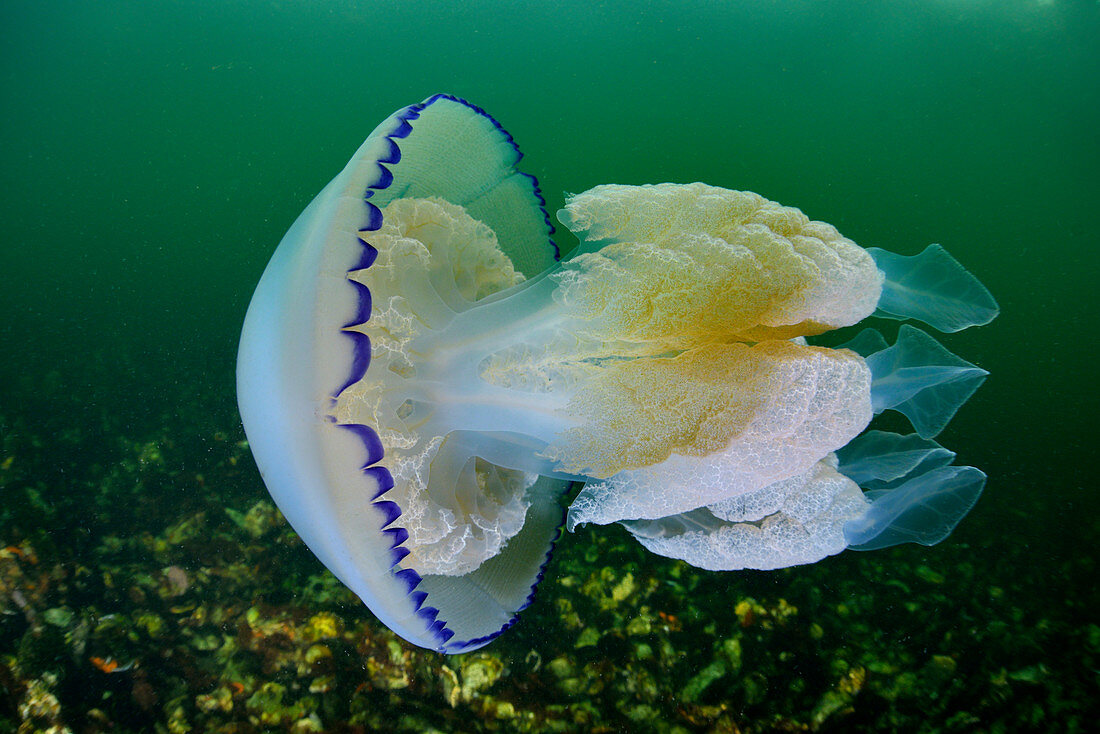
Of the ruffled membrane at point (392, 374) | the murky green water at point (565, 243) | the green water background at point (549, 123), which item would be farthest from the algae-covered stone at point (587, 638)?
the green water background at point (549, 123)

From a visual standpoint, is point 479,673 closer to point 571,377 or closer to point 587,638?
point 587,638

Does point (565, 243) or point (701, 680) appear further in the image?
point (565, 243)

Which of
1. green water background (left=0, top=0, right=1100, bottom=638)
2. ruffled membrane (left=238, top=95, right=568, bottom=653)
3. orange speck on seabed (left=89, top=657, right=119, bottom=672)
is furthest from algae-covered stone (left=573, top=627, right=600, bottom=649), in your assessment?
green water background (left=0, top=0, right=1100, bottom=638)

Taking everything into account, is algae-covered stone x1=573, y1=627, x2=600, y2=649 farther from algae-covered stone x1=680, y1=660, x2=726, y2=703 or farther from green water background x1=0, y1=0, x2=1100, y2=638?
Answer: green water background x1=0, y1=0, x2=1100, y2=638

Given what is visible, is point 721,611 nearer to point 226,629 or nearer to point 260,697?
point 260,697

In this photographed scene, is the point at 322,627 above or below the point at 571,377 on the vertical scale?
below

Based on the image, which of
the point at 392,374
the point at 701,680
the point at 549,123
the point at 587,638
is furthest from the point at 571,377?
the point at 549,123
